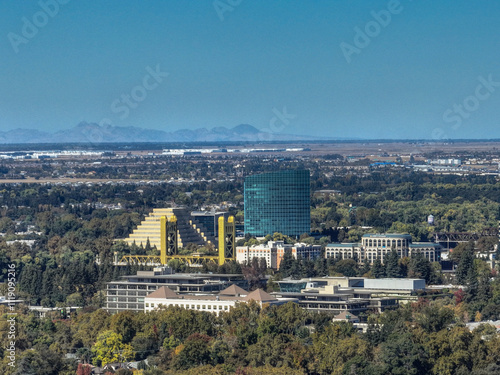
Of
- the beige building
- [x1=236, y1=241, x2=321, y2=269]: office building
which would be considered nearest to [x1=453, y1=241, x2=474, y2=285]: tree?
[x1=236, y1=241, x2=321, y2=269]: office building

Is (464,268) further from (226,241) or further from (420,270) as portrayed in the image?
(226,241)

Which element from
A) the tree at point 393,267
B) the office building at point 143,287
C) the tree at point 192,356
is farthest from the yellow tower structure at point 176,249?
the tree at point 192,356

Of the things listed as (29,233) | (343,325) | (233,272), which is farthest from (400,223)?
(343,325)

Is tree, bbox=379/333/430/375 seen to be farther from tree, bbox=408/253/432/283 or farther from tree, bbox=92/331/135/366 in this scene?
tree, bbox=408/253/432/283

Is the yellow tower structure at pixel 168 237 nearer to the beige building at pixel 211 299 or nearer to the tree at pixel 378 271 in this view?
the tree at pixel 378 271

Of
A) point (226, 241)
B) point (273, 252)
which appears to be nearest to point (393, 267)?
point (226, 241)
